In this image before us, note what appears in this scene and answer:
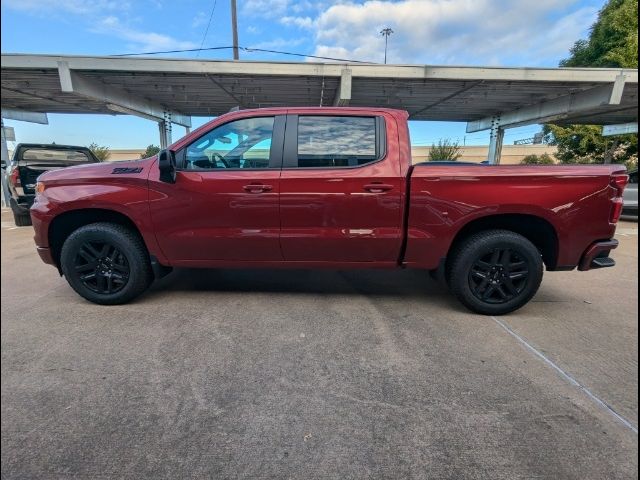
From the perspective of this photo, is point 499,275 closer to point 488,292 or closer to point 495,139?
point 488,292

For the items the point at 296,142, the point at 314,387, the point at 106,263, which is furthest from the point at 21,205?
the point at 314,387

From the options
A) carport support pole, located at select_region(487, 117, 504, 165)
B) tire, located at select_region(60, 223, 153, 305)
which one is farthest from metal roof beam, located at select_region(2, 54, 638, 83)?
tire, located at select_region(60, 223, 153, 305)

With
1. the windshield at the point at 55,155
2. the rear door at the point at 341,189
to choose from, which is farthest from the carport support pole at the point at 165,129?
the rear door at the point at 341,189

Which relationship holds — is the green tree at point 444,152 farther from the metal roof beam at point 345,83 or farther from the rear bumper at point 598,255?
the rear bumper at point 598,255

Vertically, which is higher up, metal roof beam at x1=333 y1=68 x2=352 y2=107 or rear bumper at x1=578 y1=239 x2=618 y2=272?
metal roof beam at x1=333 y1=68 x2=352 y2=107

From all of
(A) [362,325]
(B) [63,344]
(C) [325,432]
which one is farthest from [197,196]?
(C) [325,432]

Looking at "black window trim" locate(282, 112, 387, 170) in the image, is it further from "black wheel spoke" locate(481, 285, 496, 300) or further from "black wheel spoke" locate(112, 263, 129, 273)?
"black wheel spoke" locate(112, 263, 129, 273)

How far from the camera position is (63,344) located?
2842 millimetres

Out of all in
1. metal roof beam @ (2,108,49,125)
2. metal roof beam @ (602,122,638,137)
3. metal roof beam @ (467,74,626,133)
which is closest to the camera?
metal roof beam @ (467,74,626,133)

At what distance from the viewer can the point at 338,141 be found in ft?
11.2

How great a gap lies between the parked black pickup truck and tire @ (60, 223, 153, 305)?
4.02 meters

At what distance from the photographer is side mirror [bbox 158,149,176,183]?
10.5ft

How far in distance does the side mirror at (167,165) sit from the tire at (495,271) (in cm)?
275

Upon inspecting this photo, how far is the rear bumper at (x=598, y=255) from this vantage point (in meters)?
3.27
